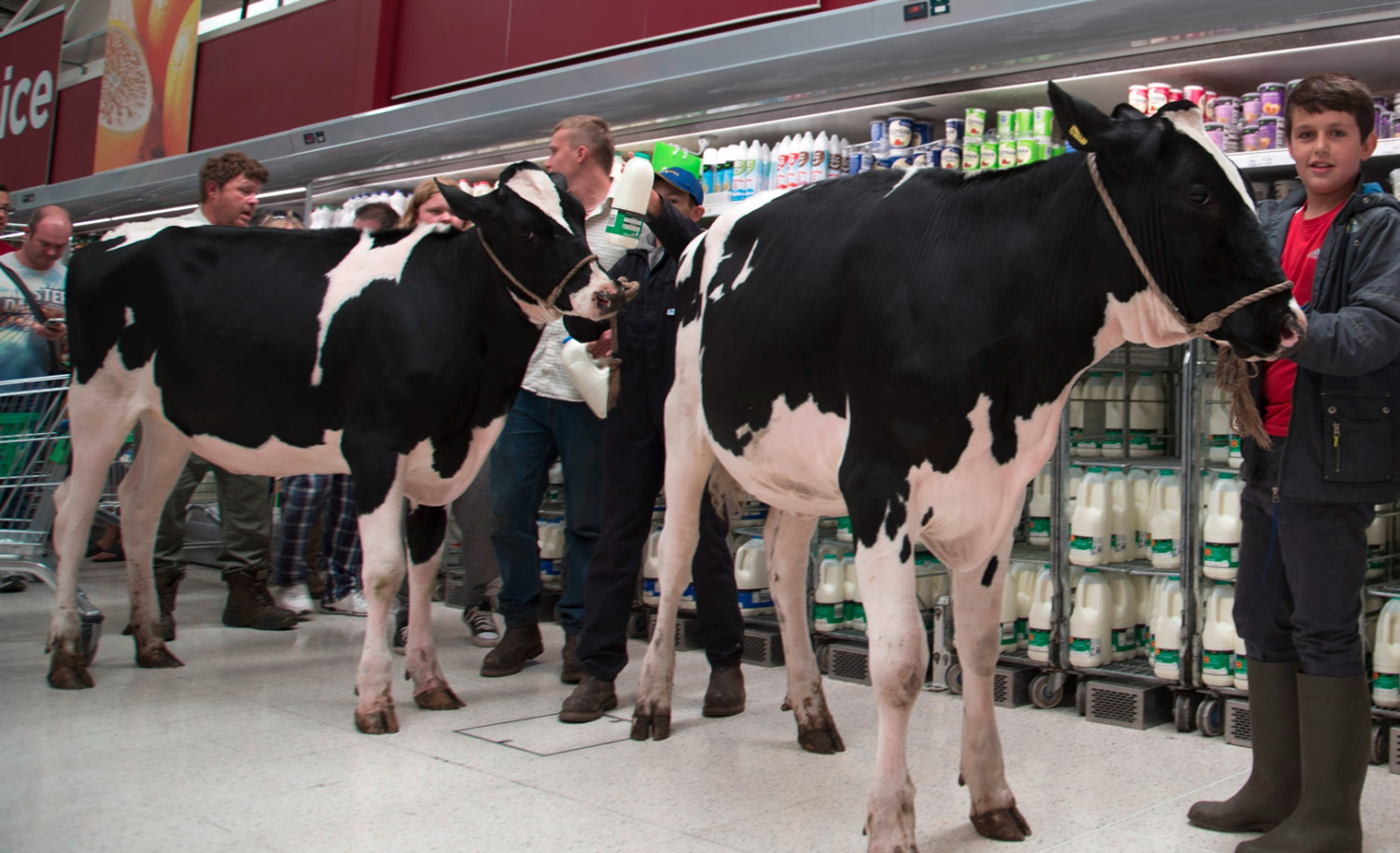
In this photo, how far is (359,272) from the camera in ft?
12.0

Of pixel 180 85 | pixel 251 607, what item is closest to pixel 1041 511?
pixel 251 607

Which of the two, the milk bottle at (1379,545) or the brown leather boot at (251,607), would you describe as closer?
the milk bottle at (1379,545)

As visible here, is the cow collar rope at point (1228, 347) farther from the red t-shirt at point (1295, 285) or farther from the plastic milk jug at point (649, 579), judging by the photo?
the plastic milk jug at point (649, 579)

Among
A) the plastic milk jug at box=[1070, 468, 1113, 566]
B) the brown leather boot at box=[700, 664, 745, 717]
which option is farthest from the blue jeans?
the plastic milk jug at box=[1070, 468, 1113, 566]

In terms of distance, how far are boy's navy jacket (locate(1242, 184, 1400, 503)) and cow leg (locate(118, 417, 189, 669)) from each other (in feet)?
11.9

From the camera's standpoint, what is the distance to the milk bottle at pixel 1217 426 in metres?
3.64

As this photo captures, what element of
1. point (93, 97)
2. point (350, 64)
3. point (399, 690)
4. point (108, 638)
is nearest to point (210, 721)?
point (399, 690)

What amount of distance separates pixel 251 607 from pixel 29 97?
10164 millimetres

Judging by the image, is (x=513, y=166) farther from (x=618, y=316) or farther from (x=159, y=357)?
(x=159, y=357)

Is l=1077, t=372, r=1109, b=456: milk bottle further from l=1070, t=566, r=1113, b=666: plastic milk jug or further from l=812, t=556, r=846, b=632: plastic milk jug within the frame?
l=812, t=556, r=846, b=632: plastic milk jug

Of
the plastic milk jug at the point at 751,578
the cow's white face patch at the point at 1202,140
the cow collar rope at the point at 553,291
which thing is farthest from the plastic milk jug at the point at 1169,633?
the cow collar rope at the point at 553,291

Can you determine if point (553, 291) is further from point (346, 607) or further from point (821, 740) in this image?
point (346, 607)

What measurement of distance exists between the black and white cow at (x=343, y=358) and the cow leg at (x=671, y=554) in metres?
0.49

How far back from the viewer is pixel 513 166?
345 centimetres
